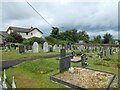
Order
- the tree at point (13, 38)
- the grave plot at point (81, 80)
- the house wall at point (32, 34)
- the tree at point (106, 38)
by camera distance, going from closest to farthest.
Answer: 1. the grave plot at point (81, 80)
2. the tree at point (13, 38)
3. the house wall at point (32, 34)
4. the tree at point (106, 38)

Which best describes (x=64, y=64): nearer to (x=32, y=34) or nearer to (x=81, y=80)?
(x=81, y=80)

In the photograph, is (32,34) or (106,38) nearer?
(32,34)

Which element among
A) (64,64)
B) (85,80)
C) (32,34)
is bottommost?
(85,80)

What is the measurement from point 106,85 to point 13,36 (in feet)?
136

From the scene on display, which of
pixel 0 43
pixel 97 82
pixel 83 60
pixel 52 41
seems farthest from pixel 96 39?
pixel 97 82

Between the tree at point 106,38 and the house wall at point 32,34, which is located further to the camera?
the tree at point 106,38

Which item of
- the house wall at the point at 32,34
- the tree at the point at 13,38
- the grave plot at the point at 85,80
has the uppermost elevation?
the house wall at the point at 32,34

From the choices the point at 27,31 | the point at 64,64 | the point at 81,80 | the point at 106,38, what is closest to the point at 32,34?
the point at 27,31

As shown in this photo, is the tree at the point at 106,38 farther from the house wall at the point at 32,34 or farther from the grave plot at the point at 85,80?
the grave plot at the point at 85,80

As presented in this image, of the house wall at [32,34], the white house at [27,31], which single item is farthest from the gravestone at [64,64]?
the house wall at [32,34]

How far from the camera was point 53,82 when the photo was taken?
26.7 feet

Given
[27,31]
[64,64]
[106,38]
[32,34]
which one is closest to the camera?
[64,64]

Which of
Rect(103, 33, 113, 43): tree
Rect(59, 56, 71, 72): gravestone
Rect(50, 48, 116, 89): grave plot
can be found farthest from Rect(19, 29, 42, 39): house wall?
Rect(50, 48, 116, 89): grave plot

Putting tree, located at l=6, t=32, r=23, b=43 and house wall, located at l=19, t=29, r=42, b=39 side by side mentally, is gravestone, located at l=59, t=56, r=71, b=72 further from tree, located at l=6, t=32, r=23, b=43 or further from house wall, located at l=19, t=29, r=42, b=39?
house wall, located at l=19, t=29, r=42, b=39
